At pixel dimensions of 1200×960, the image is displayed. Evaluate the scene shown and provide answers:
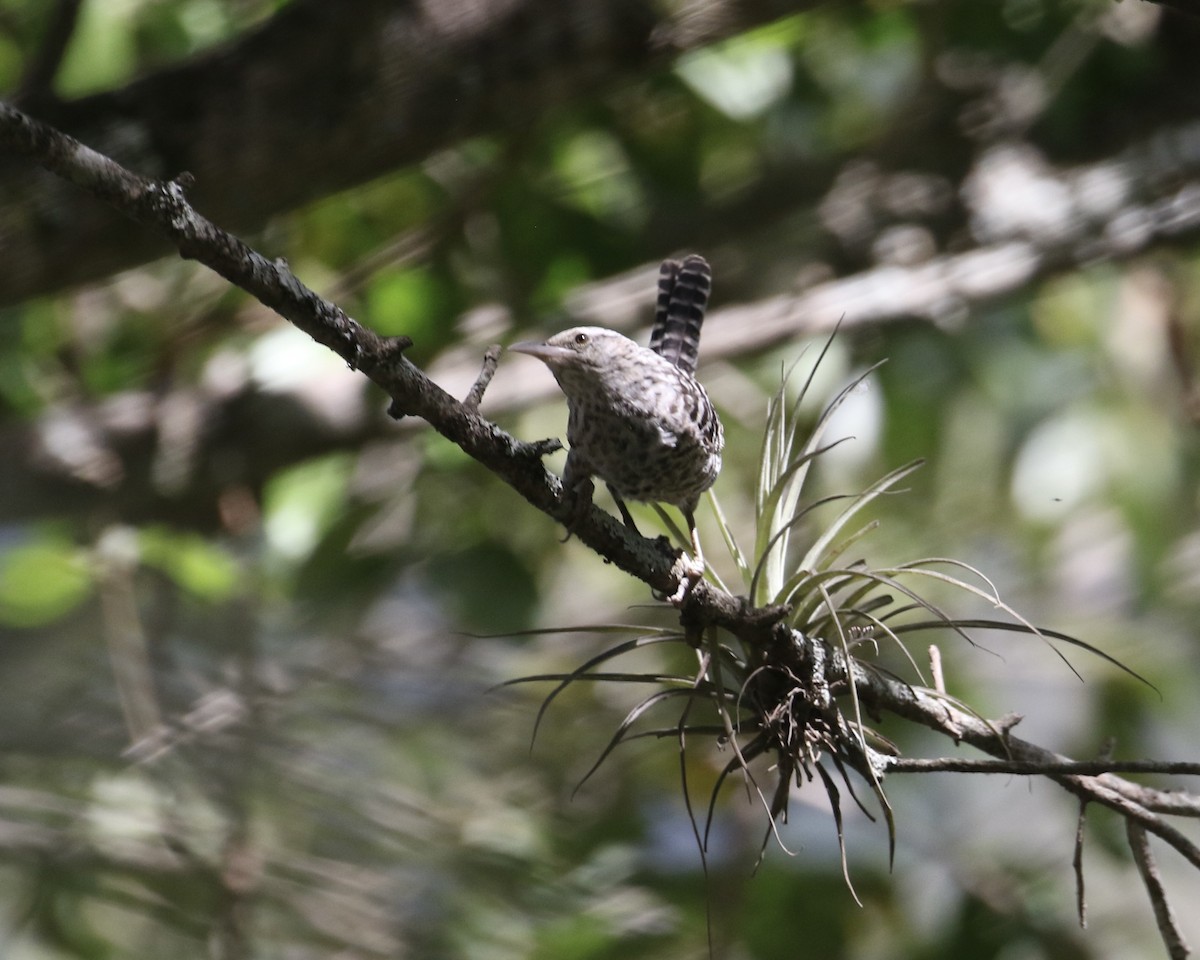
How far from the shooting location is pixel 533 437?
Result: 4.02 meters

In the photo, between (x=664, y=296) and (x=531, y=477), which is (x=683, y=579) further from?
(x=664, y=296)

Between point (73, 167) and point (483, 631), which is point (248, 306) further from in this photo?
point (73, 167)

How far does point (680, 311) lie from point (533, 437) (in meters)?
1.37

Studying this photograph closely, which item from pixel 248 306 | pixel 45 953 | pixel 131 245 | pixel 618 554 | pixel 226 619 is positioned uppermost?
pixel 248 306

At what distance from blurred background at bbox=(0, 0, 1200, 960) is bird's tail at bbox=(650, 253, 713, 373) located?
Result: 0.79 meters

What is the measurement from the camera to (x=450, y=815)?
4.00 m

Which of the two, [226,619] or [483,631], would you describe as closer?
[483,631]

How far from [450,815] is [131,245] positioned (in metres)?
Answer: 1.99

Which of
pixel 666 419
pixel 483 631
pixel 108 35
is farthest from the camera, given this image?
pixel 108 35

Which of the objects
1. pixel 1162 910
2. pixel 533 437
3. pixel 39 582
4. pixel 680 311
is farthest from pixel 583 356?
pixel 39 582

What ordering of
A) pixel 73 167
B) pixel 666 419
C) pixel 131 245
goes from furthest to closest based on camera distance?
pixel 131 245
pixel 666 419
pixel 73 167

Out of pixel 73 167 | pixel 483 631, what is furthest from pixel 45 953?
pixel 73 167

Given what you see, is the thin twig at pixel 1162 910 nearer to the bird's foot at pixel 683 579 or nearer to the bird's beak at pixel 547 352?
the bird's foot at pixel 683 579

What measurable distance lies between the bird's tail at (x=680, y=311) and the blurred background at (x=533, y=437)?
79 centimetres
